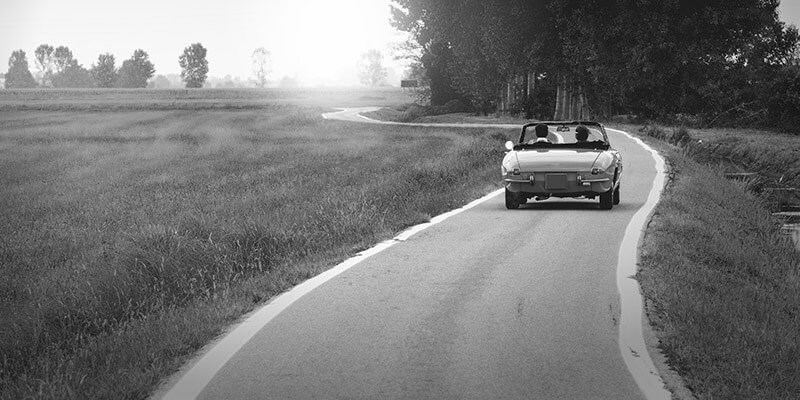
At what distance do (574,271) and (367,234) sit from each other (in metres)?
3.71

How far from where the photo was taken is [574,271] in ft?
33.0

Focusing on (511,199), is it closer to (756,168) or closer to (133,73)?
(756,168)

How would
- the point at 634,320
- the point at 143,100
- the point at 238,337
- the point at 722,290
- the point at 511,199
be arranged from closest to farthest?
1. the point at 238,337
2. the point at 634,320
3. the point at 722,290
4. the point at 511,199
5. the point at 143,100

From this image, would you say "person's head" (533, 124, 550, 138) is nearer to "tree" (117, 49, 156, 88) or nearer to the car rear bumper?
the car rear bumper

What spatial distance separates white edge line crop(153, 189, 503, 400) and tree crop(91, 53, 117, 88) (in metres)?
191

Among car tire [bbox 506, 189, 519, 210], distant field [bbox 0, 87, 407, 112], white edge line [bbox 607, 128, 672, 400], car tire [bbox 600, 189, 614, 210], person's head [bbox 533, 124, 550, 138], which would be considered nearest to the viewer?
white edge line [bbox 607, 128, 672, 400]

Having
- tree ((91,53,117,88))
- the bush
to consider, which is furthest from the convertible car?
tree ((91,53,117,88))

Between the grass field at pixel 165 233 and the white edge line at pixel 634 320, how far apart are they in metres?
3.01

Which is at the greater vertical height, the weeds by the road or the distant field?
the weeds by the road

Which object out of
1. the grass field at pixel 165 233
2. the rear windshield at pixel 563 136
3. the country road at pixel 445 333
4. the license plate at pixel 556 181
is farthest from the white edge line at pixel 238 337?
the rear windshield at pixel 563 136

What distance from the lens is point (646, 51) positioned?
4503 centimetres

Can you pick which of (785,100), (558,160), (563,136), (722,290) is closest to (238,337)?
(722,290)

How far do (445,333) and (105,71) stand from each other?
196 meters

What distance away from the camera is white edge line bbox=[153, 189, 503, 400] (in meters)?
5.98
